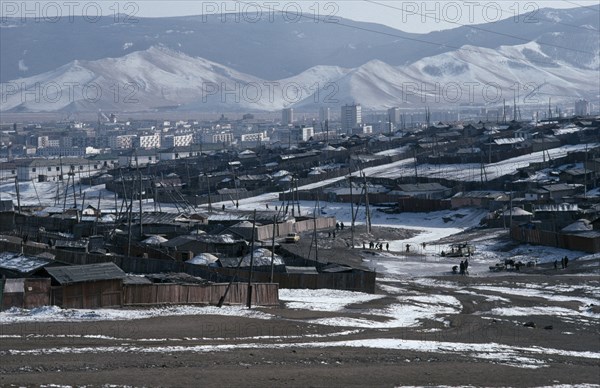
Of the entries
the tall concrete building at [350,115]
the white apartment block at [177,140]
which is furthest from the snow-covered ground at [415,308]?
the tall concrete building at [350,115]

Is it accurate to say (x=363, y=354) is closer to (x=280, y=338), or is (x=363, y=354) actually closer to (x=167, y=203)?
(x=280, y=338)

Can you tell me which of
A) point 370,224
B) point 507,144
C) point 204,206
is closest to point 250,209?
point 204,206

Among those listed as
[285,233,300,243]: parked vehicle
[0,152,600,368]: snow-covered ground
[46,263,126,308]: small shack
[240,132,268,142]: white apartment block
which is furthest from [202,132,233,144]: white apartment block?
[46,263,126,308]: small shack

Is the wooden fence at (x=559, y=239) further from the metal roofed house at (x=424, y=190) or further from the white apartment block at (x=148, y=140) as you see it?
the white apartment block at (x=148, y=140)

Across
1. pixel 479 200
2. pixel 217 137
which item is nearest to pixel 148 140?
pixel 217 137

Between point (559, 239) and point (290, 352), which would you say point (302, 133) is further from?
point (290, 352)

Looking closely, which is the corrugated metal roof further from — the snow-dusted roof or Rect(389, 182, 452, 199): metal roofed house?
Rect(389, 182, 452, 199): metal roofed house
